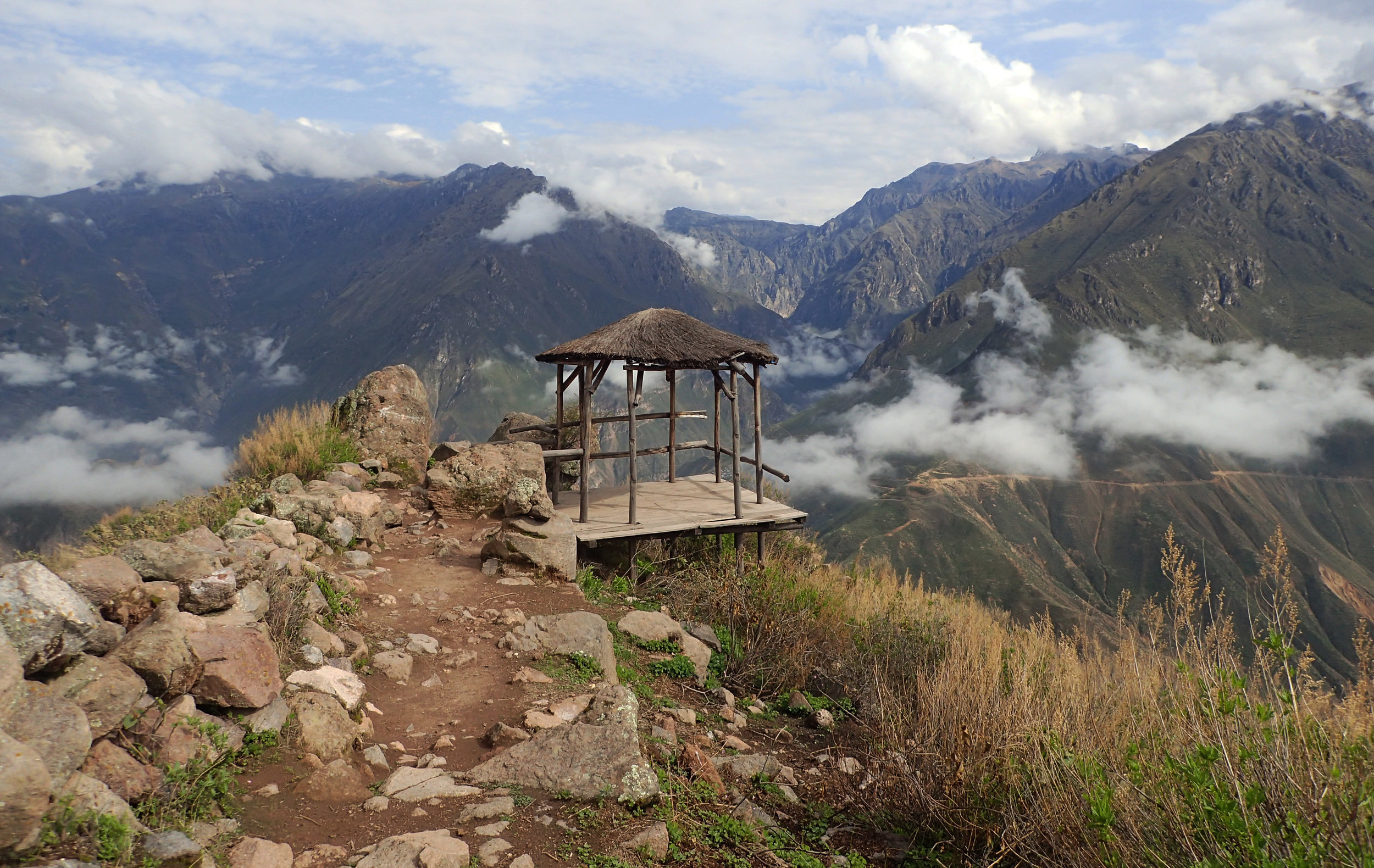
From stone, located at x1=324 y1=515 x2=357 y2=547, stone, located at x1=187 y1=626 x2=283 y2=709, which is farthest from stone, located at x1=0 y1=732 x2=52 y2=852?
stone, located at x1=324 y1=515 x2=357 y2=547

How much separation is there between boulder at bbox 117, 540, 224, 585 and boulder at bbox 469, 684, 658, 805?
7.77ft

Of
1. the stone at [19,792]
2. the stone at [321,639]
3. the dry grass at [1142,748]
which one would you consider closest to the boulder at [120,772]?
the stone at [19,792]

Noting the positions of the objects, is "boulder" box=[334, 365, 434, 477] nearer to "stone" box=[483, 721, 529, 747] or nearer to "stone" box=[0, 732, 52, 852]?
"stone" box=[483, 721, 529, 747]

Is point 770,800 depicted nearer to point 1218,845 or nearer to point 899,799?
point 899,799

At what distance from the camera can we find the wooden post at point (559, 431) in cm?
1406

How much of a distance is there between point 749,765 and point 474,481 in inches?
288

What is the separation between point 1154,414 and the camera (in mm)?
197000

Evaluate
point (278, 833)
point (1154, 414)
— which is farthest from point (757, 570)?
point (1154, 414)

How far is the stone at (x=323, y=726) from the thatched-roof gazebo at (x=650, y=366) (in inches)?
270

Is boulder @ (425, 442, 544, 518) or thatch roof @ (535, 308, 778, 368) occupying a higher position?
thatch roof @ (535, 308, 778, 368)

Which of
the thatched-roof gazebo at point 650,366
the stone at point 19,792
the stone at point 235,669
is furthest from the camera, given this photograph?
the thatched-roof gazebo at point 650,366

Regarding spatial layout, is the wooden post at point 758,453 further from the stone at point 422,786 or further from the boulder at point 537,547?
the stone at point 422,786

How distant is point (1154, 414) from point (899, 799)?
226 m

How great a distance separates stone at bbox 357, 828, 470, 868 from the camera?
3600 mm
